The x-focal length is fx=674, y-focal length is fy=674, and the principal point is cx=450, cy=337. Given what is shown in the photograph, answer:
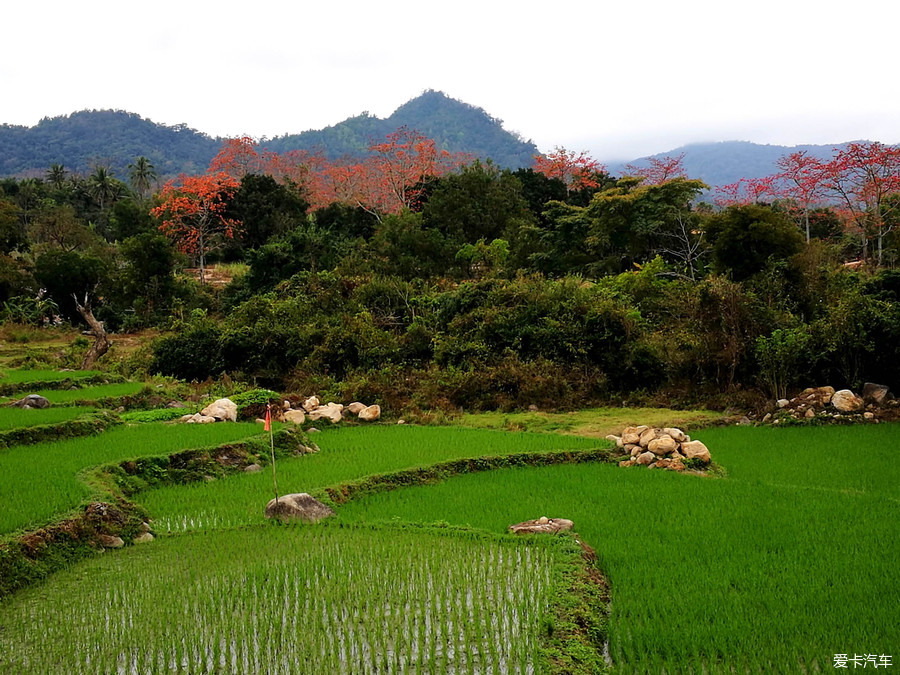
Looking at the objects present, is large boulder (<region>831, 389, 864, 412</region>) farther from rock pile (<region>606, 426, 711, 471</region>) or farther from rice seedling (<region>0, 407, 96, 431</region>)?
rice seedling (<region>0, 407, 96, 431</region>)

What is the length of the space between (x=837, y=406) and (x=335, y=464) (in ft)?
23.8

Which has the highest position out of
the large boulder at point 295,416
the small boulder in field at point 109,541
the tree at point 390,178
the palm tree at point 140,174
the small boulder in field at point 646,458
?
the palm tree at point 140,174

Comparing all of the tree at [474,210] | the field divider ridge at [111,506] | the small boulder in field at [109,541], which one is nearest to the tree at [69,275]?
the tree at [474,210]

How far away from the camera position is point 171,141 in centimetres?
7994

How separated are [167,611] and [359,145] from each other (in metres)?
Result: 78.2

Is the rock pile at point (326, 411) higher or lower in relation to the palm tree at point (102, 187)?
lower

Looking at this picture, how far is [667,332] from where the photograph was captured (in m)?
13.2

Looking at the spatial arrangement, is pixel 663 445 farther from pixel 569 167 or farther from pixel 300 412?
pixel 569 167

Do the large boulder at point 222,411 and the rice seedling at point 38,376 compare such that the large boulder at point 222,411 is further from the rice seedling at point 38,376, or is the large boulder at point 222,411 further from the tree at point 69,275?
the tree at point 69,275

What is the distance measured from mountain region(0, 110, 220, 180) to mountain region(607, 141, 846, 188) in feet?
216

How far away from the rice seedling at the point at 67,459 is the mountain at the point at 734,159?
10611 cm

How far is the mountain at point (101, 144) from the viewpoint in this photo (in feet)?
234

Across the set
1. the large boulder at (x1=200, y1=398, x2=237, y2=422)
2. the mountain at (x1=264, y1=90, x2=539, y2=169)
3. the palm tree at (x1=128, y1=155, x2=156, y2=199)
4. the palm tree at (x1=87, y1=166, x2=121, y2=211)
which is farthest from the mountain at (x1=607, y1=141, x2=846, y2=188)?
the large boulder at (x1=200, y1=398, x2=237, y2=422)

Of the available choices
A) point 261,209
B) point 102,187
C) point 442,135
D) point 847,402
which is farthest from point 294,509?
point 442,135
